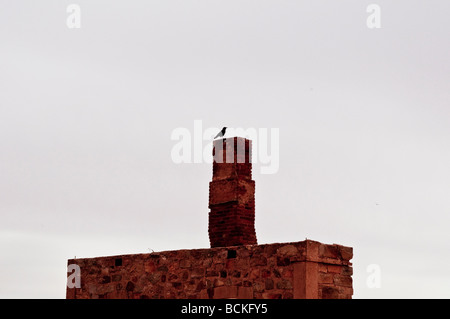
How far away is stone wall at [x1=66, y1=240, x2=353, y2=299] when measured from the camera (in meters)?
11.0

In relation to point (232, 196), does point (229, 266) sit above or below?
below

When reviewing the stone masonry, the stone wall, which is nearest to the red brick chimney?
the stone masonry

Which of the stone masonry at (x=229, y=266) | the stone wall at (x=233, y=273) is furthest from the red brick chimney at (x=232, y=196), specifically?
the stone wall at (x=233, y=273)

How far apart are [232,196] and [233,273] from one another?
6.59ft

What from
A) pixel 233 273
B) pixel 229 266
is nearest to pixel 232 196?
pixel 229 266

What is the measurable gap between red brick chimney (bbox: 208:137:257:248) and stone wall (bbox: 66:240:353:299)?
3.88ft

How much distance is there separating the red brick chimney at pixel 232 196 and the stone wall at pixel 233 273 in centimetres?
118

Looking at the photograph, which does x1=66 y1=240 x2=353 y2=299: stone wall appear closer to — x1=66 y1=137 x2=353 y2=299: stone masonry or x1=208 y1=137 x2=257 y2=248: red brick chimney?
x1=66 y1=137 x2=353 y2=299: stone masonry

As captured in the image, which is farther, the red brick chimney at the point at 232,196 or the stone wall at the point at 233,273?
the red brick chimney at the point at 232,196

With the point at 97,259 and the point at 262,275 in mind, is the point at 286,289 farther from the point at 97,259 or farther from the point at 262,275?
the point at 97,259

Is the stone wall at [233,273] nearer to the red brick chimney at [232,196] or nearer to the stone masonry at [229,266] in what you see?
the stone masonry at [229,266]

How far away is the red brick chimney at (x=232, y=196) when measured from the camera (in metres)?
13.2

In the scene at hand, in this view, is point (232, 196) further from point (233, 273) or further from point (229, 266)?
point (233, 273)

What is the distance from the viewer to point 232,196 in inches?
525
